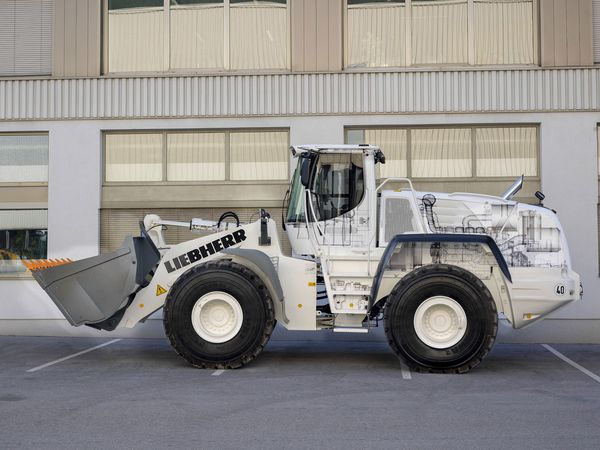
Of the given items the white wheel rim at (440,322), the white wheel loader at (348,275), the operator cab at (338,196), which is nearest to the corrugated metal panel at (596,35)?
the white wheel loader at (348,275)

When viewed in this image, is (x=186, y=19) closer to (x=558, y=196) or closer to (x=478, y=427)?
(x=558, y=196)

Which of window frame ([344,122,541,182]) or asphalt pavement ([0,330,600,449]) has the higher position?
window frame ([344,122,541,182])

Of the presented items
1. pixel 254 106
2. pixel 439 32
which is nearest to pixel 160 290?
pixel 254 106

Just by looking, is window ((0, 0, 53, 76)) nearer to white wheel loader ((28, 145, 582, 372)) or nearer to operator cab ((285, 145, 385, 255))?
white wheel loader ((28, 145, 582, 372))

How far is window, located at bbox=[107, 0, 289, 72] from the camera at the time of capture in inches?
628

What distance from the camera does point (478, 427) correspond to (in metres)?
7.38

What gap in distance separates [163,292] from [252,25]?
22.3 feet

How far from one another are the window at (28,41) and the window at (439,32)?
5.97 metres

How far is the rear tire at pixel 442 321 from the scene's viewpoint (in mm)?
10531

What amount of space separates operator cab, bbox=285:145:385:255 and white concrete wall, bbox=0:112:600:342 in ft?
13.5

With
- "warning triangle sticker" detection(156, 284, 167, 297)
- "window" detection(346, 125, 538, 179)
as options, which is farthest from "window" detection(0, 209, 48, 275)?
"window" detection(346, 125, 538, 179)

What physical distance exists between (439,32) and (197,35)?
473 centimetres

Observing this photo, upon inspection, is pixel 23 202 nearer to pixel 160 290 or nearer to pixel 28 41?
pixel 28 41

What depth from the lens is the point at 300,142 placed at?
15578mm
